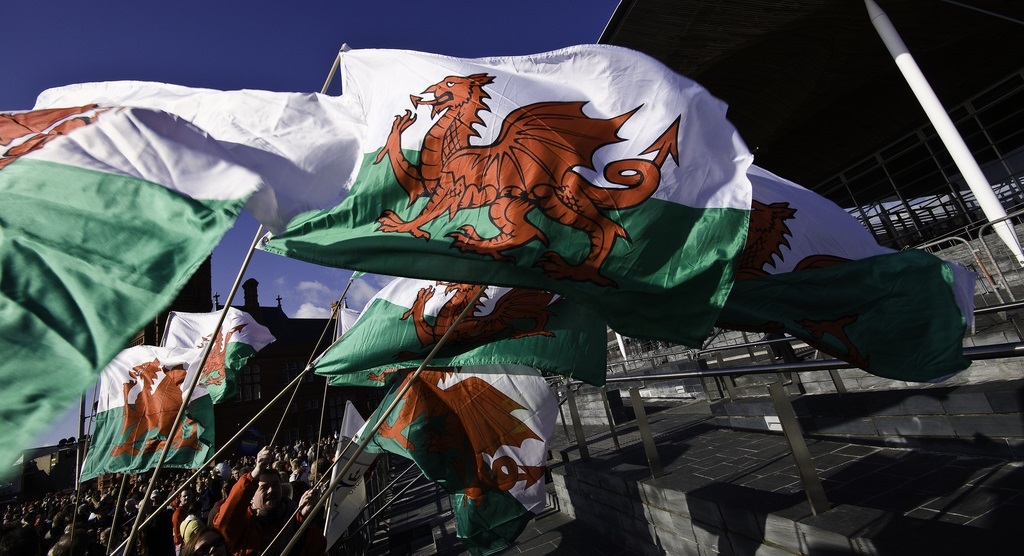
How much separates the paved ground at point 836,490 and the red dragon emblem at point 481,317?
2.11m

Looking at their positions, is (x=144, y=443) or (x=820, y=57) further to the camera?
(x=820, y=57)

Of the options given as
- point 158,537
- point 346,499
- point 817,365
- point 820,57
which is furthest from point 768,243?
point 820,57

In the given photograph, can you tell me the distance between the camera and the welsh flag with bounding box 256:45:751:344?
2.07 metres

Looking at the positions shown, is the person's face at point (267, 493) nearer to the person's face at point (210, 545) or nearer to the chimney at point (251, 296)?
the person's face at point (210, 545)

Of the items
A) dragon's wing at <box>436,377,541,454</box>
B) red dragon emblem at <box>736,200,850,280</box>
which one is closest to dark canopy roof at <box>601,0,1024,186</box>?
red dragon emblem at <box>736,200,850,280</box>

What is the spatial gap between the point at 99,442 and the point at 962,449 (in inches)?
390

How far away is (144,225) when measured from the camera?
1.54 m

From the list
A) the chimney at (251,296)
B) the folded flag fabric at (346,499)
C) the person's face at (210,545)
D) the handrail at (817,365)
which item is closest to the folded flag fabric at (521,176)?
the handrail at (817,365)

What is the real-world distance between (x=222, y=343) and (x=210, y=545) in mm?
4554

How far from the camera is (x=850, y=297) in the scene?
299 cm

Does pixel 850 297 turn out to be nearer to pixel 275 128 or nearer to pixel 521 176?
pixel 521 176

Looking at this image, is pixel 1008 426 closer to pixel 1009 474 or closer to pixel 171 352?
pixel 1009 474

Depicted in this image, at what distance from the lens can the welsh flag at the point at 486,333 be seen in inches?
159

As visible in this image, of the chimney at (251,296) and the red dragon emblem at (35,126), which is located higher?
the chimney at (251,296)
